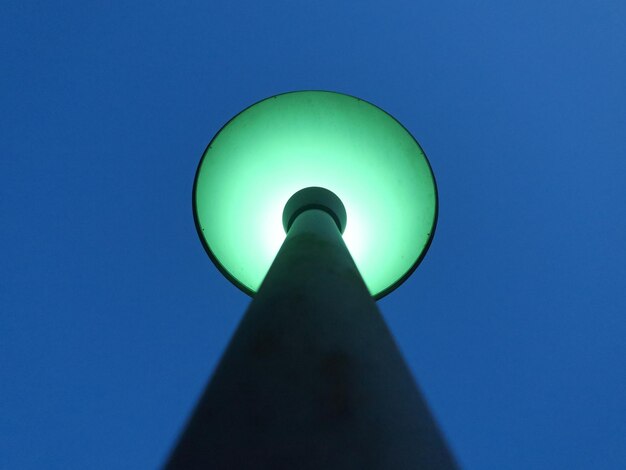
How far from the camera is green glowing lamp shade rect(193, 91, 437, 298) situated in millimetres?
3396

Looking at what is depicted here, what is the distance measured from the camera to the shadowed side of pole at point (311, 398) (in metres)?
0.97

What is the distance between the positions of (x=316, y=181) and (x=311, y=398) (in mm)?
2622

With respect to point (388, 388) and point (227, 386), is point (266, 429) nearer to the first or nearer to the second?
point (227, 386)

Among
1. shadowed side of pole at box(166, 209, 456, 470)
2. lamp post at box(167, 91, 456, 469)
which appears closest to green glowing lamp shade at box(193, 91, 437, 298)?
lamp post at box(167, 91, 456, 469)

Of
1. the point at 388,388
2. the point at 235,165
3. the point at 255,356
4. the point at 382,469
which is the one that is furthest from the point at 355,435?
the point at 235,165

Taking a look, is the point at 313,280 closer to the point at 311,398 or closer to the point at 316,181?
the point at 311,398

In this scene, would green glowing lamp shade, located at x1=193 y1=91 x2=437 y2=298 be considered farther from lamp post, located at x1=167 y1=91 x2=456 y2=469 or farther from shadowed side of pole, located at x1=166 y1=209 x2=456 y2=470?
shadowed side of pole, located at x1=166 y1=209 x2=456 y2=470

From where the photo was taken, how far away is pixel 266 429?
3.32 ft

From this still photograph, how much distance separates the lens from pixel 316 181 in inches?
143

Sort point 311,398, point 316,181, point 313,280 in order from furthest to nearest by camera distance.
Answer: point 316,181 → point 313,280 → point 311,398

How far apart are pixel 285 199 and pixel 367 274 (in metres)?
0.74

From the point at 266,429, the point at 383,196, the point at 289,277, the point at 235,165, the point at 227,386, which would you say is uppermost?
the point at 235,165

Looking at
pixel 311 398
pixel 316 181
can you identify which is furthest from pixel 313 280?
pixel 316 181

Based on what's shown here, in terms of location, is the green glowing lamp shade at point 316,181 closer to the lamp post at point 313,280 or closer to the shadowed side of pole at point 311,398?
the lamp post at point 313,280
